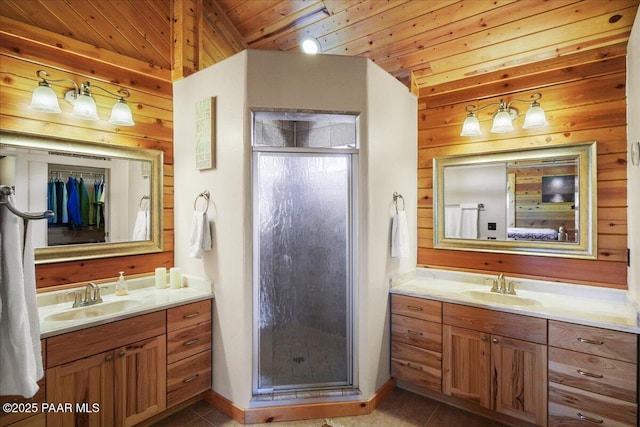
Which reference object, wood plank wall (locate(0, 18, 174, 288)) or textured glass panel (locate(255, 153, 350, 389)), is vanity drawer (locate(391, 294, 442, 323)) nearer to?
textured glass panel (locate(255, 153, 350, 389))

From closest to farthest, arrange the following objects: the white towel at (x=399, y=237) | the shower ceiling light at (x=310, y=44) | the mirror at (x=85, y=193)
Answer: the mirror at (x=85, y=193), the white towel at (x=399, y=237), the shower ceiling light at (x=310, y=44)

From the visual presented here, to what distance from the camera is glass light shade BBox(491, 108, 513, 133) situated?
93.7 inches

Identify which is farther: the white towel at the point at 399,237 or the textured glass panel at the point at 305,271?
the white towel at the point at 399,237

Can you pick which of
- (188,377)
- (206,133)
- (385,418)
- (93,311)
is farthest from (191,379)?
(206,133)

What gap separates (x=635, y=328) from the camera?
66.9 inches

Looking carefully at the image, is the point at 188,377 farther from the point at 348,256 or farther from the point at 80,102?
the point at 80,102

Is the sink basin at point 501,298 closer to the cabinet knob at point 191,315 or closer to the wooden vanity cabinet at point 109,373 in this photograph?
the cabinet knob at point 191,315

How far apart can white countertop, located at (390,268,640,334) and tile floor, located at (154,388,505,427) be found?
2.59 ft

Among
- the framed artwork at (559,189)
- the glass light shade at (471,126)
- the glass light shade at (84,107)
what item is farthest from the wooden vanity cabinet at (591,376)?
the glass light shade at (84,107)

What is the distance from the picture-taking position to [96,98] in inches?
90.1

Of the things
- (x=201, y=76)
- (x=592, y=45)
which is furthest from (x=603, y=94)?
(x=201, y=76)

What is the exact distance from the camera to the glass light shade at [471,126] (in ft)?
8.34

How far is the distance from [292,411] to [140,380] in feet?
3.19

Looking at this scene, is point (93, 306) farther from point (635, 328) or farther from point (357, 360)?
point (635, 328)
